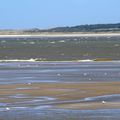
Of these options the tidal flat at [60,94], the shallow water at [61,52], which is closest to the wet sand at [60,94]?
the tidal flat at [60,94]

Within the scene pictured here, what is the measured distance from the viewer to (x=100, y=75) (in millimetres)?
37562

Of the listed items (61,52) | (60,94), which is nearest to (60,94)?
(60,94)

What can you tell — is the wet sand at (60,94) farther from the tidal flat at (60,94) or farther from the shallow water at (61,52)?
the shallow water at (61,52)

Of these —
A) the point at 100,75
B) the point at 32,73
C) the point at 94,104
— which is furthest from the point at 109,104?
the point at 32,73

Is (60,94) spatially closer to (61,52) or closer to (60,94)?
(60,94)

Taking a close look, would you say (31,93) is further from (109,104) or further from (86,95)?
(109,104)

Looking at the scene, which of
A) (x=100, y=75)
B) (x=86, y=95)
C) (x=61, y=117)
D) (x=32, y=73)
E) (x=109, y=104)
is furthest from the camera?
(x=32, y=73)

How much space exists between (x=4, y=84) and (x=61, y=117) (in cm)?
1211

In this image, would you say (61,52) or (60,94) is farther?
(61,52)

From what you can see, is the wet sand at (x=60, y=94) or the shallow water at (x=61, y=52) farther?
the shallow water at (x=61, y=52)

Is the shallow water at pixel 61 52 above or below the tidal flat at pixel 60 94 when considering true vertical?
below

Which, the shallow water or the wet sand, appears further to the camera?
the shallow water

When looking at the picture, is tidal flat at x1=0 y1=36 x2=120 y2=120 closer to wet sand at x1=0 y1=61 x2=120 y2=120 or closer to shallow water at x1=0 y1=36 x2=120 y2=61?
wet sand at x1=0 y1=61 x2=120 y2=120

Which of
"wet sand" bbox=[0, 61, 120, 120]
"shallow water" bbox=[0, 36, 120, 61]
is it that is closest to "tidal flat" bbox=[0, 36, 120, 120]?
"wet sand" bbox=[0, 61, 120, 120]
